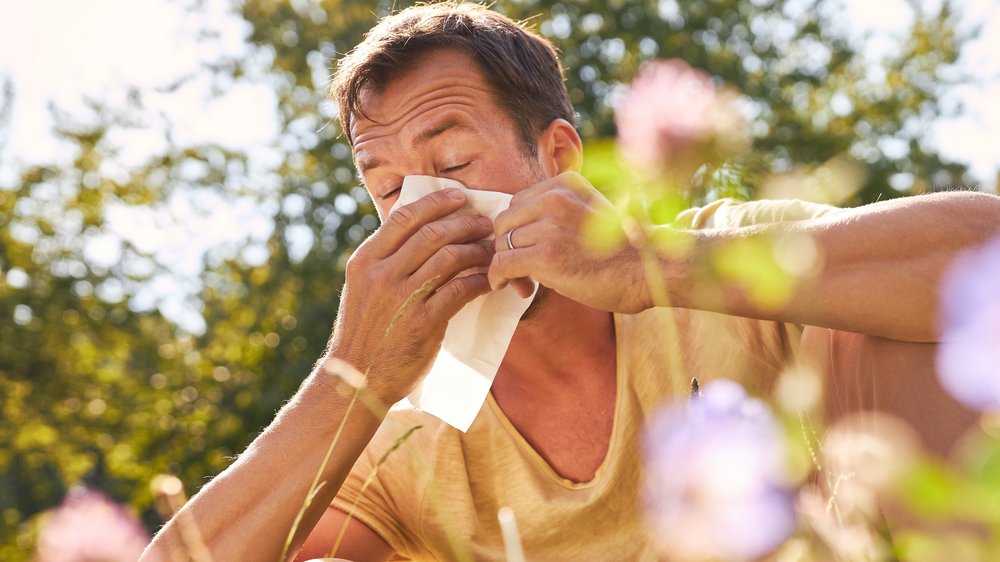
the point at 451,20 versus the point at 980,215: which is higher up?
the point at 451,20

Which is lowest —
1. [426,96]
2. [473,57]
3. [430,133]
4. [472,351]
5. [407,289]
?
[472,351]

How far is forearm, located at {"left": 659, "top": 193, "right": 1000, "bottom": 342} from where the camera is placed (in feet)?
5.44

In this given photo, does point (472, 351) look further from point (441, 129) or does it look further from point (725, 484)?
point (725, 484)

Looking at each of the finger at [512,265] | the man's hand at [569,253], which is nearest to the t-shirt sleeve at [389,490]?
the finger at [512,265]

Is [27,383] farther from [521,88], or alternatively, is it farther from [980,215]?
[980,215]

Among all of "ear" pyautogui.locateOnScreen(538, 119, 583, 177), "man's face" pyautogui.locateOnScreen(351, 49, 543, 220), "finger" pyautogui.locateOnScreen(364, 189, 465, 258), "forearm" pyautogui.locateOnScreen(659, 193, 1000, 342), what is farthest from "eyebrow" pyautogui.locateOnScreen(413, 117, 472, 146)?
"forearm" pyautogui.locateOnScreen(659, 193, 1000, 342)

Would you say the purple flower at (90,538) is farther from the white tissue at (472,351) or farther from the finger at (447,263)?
the white tissue at (472,351)

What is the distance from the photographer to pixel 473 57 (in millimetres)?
2836

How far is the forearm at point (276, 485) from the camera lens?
2023mm

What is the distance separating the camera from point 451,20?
116 inches

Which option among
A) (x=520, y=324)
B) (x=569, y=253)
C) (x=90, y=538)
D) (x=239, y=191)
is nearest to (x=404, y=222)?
(x=569, y=253)

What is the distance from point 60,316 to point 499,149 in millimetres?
9312

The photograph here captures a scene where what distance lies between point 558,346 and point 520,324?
12 centimetres

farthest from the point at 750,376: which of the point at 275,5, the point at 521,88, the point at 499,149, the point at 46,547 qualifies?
the point at 275,5
